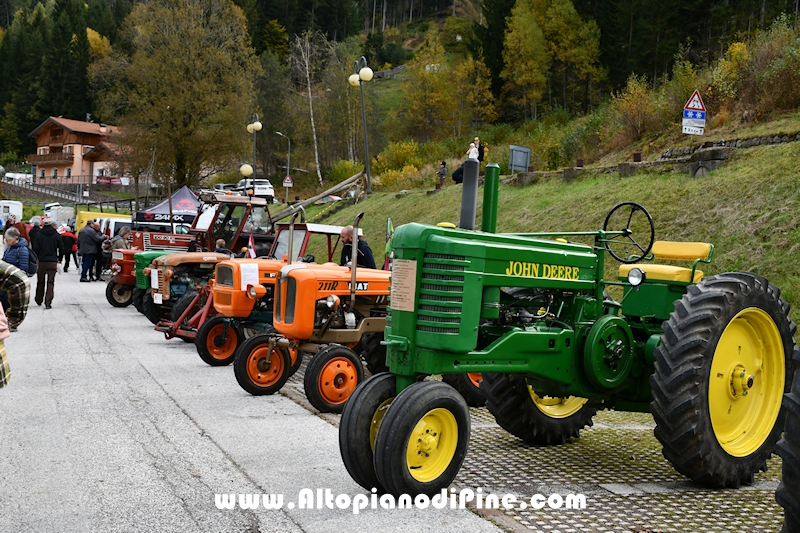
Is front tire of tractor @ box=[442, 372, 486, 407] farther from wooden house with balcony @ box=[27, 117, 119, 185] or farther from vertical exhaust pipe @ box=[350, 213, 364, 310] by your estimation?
wooden house with balcony @ box=[27, 117, 119, 185]

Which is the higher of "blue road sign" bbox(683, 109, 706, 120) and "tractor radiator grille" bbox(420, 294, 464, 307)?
"blue road sign" bbox(683, 109, 706, 120)

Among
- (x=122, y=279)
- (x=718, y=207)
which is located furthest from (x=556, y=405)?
(x=122, y=279)

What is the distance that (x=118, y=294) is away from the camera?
17.3 metres

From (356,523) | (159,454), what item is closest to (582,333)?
(356,523)

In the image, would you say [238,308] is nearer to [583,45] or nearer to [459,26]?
[583,45]

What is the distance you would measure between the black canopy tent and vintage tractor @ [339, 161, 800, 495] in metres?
18.1

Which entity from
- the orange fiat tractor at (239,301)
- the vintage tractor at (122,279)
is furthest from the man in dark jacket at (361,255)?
the vintage tractor at (122,279)

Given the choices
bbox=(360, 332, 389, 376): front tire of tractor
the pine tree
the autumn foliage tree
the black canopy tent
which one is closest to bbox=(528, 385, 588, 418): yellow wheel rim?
bbox=(360, 332, 389, 376): front tire of tractor

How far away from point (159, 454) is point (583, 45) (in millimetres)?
49658

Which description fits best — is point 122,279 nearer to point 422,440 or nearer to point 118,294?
point 118,294

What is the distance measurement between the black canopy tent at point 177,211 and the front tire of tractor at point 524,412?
1746 centimetres

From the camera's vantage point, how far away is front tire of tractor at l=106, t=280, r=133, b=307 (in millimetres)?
17109

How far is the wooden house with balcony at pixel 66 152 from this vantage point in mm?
80312

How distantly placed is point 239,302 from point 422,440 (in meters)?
5.53
